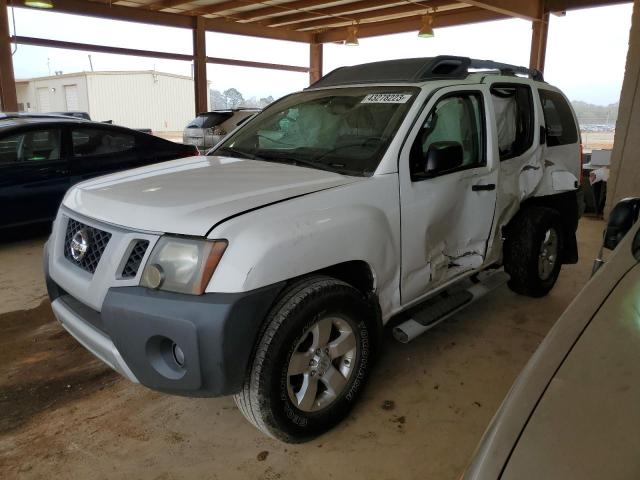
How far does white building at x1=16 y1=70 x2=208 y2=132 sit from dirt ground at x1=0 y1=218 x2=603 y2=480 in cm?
1743

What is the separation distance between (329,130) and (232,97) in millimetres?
16469

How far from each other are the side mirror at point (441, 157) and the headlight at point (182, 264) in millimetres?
1236

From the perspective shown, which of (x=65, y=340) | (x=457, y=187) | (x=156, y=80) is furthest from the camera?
(x=156, y=80)

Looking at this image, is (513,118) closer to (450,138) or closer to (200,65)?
(450,138)

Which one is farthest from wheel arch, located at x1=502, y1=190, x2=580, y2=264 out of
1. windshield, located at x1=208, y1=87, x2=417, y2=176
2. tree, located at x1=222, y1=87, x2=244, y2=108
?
tree, located at x1=222, y1=87, x2=244, y2=108

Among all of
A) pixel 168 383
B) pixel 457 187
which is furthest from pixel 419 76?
pixel 168 383

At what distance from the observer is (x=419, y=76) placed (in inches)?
118

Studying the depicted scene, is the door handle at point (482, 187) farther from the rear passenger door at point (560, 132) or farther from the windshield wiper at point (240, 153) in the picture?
the windshield wiper at point (240, 153)

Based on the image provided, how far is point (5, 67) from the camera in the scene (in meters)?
11.0

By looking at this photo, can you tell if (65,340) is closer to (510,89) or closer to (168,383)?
(168,383)

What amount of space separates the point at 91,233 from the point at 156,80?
22129 millimetres

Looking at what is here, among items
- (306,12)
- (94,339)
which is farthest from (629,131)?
(306,12)

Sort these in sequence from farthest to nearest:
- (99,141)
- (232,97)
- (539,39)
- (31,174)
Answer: (232,97), (539,39), (99,141), (31,174)

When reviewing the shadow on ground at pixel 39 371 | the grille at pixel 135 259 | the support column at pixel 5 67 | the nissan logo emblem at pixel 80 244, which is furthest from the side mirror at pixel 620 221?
the support column at pixel 5 67
